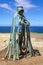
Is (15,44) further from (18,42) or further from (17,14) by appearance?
(17,14)

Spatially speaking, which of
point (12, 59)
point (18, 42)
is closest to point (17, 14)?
point (18, 42)

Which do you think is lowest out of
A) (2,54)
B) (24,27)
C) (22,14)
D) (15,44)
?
(2,54)

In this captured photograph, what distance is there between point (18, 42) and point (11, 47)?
0.52 m

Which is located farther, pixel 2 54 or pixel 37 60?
pixel 2 54

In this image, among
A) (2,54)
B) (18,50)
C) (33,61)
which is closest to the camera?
(33,61)

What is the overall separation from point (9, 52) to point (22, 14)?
241cm

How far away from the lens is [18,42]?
12680 mm

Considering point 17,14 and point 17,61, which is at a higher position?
point 17,14

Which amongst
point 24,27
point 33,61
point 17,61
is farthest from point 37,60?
point 24,27

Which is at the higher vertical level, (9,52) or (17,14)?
(17,14)

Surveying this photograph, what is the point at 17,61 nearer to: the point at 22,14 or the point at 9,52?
the point at 9,52

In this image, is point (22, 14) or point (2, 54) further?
point (2, 54)

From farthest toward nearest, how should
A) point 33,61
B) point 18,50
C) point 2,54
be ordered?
point 2,54
point 18,50
point 33,61

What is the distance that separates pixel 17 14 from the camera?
12492 millimetres
